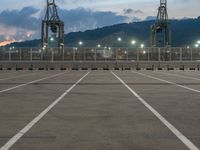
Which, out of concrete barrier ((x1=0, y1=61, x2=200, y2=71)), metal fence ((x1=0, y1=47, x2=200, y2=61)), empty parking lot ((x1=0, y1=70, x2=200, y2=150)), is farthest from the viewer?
metal fence ((x1=0, y1=47, x2=200, y2=61))

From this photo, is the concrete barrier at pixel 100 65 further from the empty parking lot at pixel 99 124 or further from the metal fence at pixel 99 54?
the empty parking lot at pixel 99 124

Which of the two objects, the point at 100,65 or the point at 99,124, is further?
the point at 100,65

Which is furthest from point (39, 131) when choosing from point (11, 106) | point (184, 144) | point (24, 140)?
point (11, 106)

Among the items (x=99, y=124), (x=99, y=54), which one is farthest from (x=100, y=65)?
(x=99, y=124)

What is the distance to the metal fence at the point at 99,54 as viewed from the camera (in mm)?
65812

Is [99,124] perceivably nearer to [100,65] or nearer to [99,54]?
[100,65]

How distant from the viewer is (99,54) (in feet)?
223

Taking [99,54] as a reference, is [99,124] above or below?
A: below

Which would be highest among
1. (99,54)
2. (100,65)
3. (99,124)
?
(99,54)

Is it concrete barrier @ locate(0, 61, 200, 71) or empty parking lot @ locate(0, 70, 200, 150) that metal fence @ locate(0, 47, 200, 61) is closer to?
concrete barrier @ locate(0, 61, 200, 71)

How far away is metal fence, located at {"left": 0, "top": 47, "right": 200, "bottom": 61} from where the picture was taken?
65812mm

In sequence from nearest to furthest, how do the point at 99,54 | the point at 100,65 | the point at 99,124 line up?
1. the point at 99,124
2. the point at 100,65
3. the point at 99,54

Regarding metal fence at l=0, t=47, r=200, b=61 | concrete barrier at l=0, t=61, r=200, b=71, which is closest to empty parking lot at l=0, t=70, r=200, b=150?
concrete barrier at l=0, t=61, r=200, b=71

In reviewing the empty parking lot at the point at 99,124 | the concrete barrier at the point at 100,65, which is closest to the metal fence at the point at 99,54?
the concrete barrier at the point at 100,65
